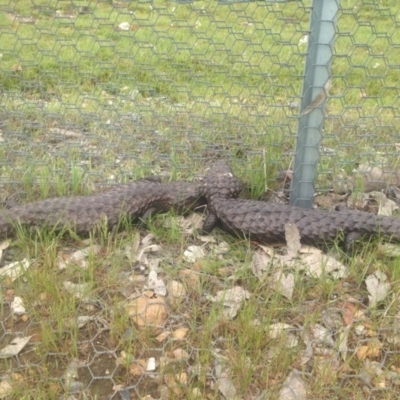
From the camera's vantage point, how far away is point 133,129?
4.17 m

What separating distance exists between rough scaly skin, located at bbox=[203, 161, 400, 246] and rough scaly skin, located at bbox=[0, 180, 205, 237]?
0.26 meters

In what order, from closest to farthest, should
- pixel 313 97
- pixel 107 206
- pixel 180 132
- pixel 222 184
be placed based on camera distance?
pixel 313 97 → pixel 107 206 → pixel 222 184 → pixel 180 132

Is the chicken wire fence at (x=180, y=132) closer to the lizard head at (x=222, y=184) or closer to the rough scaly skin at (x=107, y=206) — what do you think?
the lizard head at (x=222, y=184)

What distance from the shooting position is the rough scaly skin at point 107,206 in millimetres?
3082

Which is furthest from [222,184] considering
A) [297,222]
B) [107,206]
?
[107,206]

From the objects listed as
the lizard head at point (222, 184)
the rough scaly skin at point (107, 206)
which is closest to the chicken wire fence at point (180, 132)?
the lizard head at point (222, 184)

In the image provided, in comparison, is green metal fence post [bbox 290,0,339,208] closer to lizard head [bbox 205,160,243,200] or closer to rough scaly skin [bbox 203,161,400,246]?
rough scaly skin [bbox 203,161,400,246]

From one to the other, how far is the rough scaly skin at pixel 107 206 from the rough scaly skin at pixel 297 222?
26 cm

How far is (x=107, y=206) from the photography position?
10.6ft

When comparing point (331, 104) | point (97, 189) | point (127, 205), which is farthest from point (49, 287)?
point (331, 104)

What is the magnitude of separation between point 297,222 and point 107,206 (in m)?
1.17

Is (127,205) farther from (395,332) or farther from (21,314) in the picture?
(395,332)

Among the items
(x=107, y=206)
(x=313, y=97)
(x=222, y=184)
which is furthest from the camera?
(x=222, y=184)

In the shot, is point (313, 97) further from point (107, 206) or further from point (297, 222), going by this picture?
point (107, 206)
